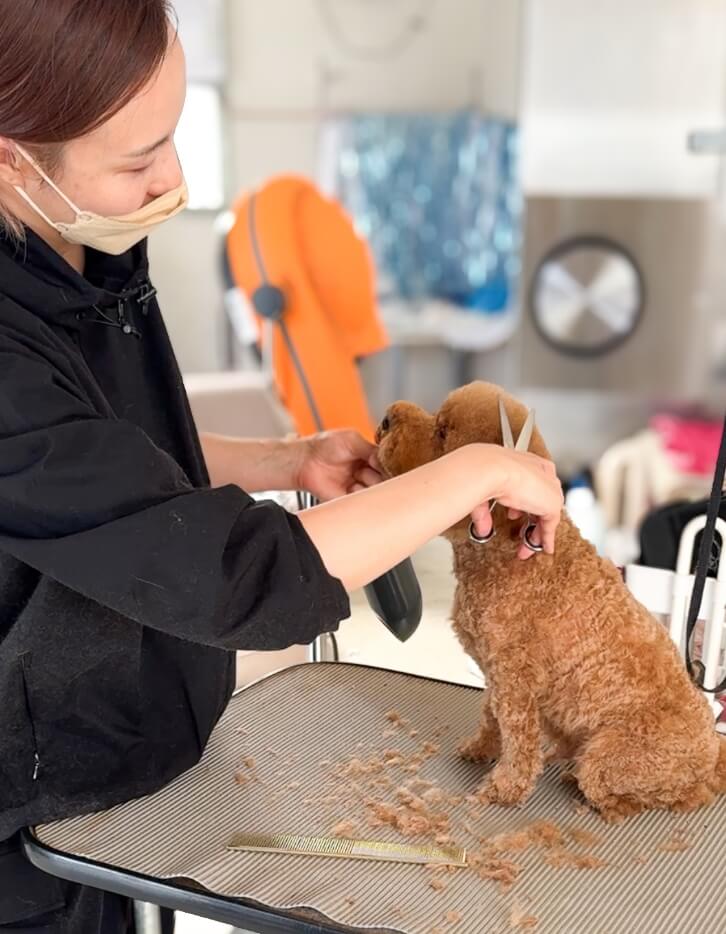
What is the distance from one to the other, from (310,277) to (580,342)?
1.44 m

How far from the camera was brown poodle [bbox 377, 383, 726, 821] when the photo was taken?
790mm

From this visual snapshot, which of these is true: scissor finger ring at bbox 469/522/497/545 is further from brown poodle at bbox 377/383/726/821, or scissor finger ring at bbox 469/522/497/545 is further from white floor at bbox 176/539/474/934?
white floor at bbox 176/539/474/934

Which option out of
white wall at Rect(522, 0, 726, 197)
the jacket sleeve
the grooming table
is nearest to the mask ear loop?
the jacket sleeve

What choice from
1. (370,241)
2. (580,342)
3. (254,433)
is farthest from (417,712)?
(370,241)

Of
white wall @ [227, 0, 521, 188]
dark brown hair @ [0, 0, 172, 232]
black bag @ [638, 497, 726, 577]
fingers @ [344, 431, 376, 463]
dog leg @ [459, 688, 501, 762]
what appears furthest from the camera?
white wall @ [227, 0, 521, 188]

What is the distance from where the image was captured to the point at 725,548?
92 cm

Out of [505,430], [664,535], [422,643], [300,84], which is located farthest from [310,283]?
[300,84]

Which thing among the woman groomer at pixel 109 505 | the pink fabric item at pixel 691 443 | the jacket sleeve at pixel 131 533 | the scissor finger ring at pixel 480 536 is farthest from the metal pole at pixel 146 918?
the pink fabric item at pixel 691 443

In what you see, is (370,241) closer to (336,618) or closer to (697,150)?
(697,150)

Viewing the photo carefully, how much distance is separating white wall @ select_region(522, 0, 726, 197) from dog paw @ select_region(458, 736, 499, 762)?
2514 mm

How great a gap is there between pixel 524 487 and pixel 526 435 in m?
0.10

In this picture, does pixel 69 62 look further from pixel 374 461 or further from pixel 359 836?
pixel 359 836

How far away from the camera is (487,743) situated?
872 millimetres

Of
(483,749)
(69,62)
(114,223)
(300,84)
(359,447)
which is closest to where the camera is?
(69,62)
